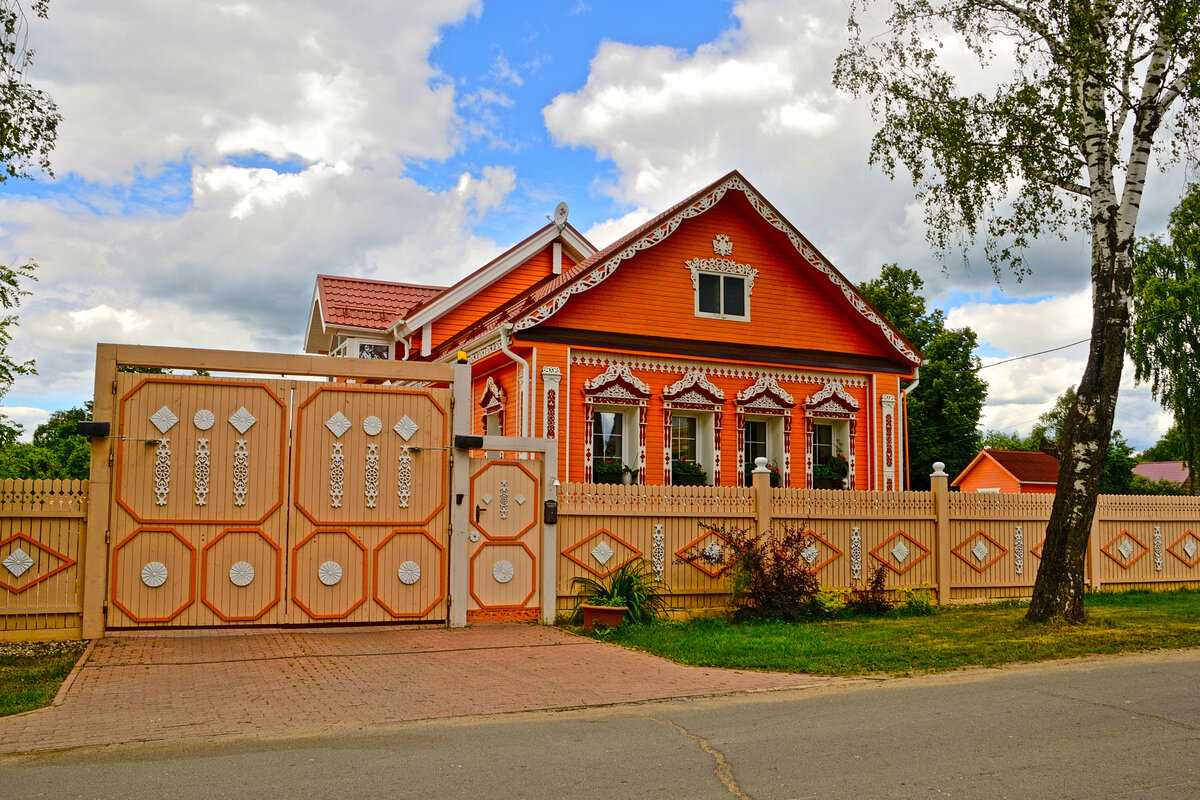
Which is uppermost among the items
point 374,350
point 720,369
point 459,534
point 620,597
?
point 374,350

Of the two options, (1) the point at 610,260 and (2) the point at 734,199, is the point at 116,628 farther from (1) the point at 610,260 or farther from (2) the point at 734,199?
(2) the point at 734,199

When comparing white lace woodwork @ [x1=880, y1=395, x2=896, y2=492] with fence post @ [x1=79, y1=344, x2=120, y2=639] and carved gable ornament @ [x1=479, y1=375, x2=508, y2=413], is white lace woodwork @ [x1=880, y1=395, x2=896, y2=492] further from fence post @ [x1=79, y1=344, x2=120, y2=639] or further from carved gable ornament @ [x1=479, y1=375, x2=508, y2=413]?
fence post @ [x1=79, y1=344, x2=120, y2=639]

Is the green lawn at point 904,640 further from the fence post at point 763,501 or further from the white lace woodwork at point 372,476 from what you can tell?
the white lace woodwork at point 372,476

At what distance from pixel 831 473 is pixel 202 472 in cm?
1251

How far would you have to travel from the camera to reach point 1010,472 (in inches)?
1593

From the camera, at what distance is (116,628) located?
11.1m

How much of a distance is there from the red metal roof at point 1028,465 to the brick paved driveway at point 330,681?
3393 cm

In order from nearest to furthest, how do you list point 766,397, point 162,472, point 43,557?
point 43,557 → point 162,472 → point 766,397

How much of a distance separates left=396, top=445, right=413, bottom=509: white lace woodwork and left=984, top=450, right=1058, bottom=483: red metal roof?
33734 mm

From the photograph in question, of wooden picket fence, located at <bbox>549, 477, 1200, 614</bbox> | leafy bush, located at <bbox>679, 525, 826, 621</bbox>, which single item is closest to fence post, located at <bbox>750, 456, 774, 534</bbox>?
wooden picket fence, located at <bbox>549, 477, 1200, 614</bbox>

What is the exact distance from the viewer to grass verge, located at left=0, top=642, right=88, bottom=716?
7.93 metres

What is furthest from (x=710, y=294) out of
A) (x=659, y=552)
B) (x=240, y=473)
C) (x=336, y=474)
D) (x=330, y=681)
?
(x=330, y=681)

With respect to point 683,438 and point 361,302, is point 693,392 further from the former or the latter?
point 361,302

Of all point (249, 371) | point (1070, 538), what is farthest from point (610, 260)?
point (1070, 538)
